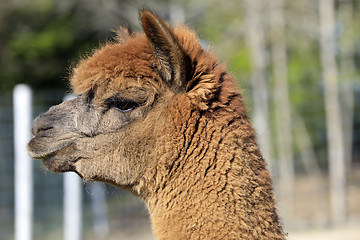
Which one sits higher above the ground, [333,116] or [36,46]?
[36,46]

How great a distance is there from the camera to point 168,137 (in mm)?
2367

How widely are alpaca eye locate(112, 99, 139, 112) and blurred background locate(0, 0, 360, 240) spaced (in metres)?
4.50

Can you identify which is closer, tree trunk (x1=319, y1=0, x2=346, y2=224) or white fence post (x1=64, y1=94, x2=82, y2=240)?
white fence post (x1=64, y1=94, x2=82, y2=240)

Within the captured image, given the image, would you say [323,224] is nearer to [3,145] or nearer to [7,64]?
[3,145]

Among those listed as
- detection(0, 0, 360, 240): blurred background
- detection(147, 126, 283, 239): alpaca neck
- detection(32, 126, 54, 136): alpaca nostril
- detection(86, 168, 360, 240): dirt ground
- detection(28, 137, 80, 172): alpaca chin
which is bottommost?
detection(147, 126, 283, 239): alpaca neck

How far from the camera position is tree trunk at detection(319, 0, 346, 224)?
8680 mm

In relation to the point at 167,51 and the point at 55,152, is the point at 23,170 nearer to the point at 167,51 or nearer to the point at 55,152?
the point at 55,152

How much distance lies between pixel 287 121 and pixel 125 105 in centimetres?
760

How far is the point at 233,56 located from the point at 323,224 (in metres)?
4.40

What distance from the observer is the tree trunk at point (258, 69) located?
344 inches

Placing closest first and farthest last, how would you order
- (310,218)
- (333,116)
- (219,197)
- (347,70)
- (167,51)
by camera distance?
1. (219,197)
2. (167,51)
3. (333,116)
4. (310,218)
5. (347,70)

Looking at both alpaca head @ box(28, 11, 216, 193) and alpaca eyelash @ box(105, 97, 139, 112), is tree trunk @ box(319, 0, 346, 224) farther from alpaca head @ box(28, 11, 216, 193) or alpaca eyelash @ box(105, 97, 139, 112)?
alpaca eyelash @ box(105, 97, 139, 112)

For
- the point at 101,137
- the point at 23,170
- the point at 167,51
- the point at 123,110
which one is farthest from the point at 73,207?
the point at 167,51

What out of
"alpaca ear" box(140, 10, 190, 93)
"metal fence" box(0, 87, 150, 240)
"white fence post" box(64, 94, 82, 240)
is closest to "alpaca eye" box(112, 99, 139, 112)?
"alpaca ear" box(140, 10, 190, 93)
